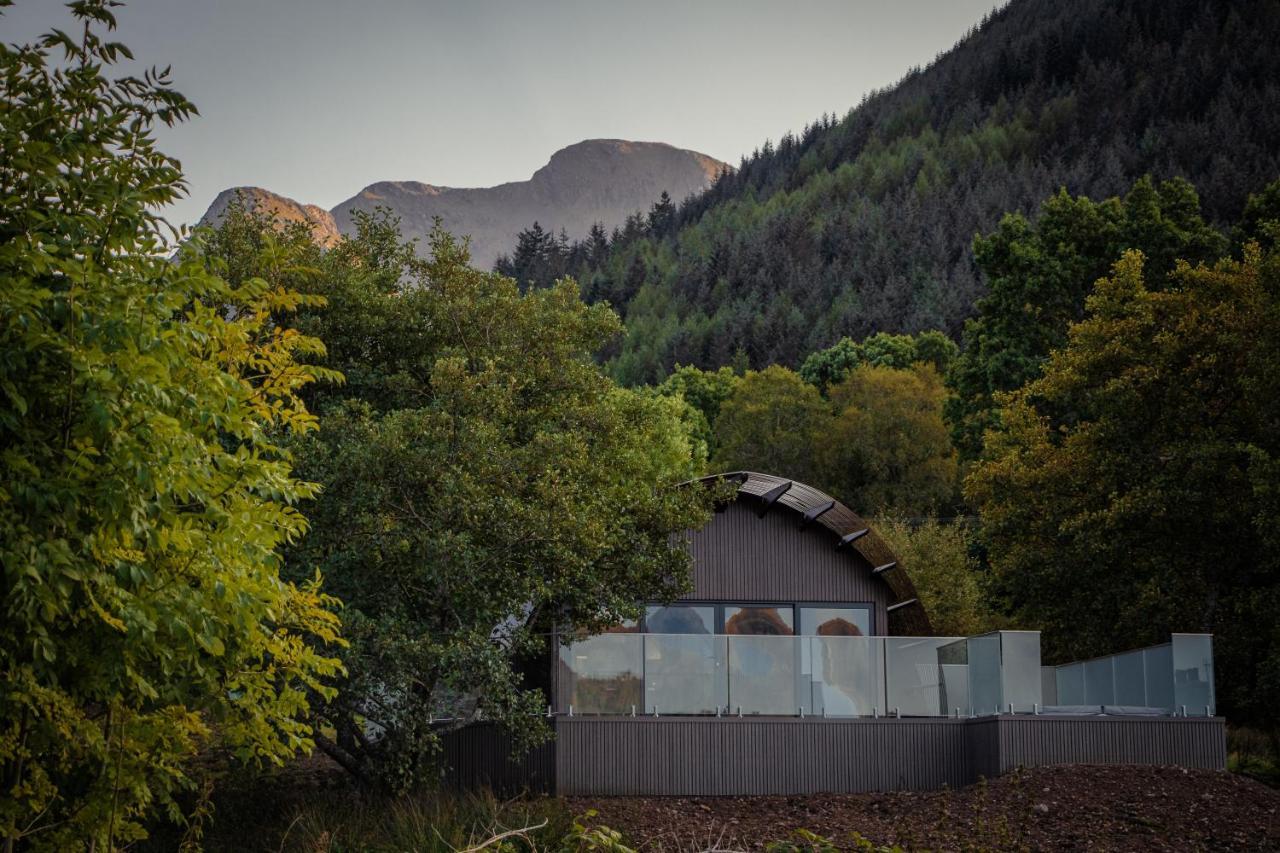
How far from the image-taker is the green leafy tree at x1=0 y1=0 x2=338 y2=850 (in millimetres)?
7688

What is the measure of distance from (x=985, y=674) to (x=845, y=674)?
1868mm

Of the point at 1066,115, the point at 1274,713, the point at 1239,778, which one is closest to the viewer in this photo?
the point at 1239,778

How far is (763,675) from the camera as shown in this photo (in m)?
18.8

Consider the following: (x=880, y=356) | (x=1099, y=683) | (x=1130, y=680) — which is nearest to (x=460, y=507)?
(x=1099, y=683)

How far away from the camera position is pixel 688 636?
1855 centimetres

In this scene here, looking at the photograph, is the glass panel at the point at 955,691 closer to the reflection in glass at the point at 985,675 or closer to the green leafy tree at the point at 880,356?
the reflection in glass at the point at 985,675

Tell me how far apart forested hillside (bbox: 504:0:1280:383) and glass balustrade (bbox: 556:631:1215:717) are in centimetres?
6572

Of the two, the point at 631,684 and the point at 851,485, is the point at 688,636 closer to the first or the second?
the point at 631,684

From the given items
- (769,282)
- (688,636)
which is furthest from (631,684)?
(769,282)

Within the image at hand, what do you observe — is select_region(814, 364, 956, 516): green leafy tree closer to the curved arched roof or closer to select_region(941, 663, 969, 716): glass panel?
the curved arched roof

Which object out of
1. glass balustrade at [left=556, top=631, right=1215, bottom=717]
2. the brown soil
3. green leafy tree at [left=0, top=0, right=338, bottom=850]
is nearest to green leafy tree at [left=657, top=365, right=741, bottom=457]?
glass balustrade at [left=556, top=631, right=1215, bottom=717]

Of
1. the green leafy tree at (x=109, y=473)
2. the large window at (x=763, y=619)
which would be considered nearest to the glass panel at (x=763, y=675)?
the large window at (x=763, y=619)

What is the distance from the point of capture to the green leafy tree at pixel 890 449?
52.1m

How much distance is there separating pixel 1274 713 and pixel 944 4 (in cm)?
3955
